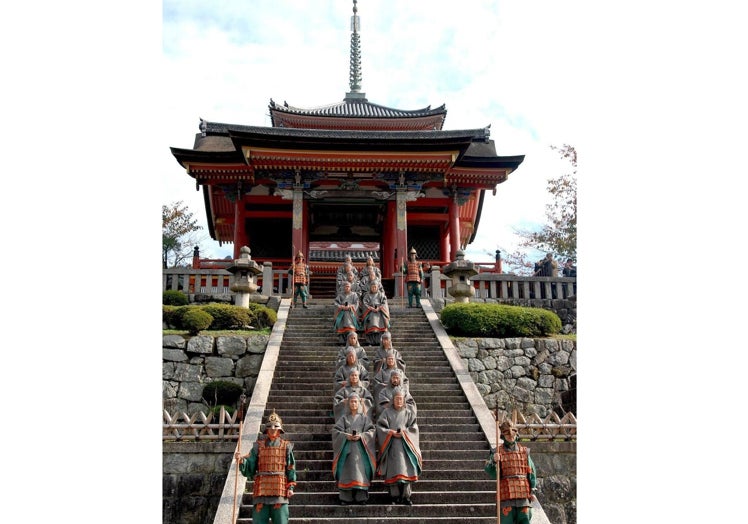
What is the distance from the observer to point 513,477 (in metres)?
6.19

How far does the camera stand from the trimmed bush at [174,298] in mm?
13680

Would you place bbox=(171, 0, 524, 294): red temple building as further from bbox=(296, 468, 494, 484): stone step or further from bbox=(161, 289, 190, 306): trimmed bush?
bbox=(296, 468, 494, 484): stone step

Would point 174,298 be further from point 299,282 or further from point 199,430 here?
point 199,430

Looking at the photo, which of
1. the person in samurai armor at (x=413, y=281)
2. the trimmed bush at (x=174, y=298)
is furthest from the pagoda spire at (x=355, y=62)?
the trimmed bush at (x=174, y=298)

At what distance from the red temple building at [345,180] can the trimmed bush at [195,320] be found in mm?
5947

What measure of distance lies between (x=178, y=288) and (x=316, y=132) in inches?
242

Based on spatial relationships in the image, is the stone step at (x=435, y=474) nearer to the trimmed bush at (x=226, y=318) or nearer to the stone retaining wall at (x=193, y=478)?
the stone retaining wall at (x=193, y=478)

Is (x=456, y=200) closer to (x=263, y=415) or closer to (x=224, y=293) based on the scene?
(x=224, y=293)

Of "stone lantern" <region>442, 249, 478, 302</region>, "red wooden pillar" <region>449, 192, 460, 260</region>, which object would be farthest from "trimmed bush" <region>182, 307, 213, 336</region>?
"red wooden pillar" <region>449, 192, 460, 260</region>

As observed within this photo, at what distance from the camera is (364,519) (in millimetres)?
6680

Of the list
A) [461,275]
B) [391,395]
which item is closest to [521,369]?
[461,275]

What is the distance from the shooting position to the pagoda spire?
27.4m

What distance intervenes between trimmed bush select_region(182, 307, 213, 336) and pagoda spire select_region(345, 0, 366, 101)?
18.4 m

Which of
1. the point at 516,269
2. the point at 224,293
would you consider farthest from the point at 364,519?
the point at 516,269
